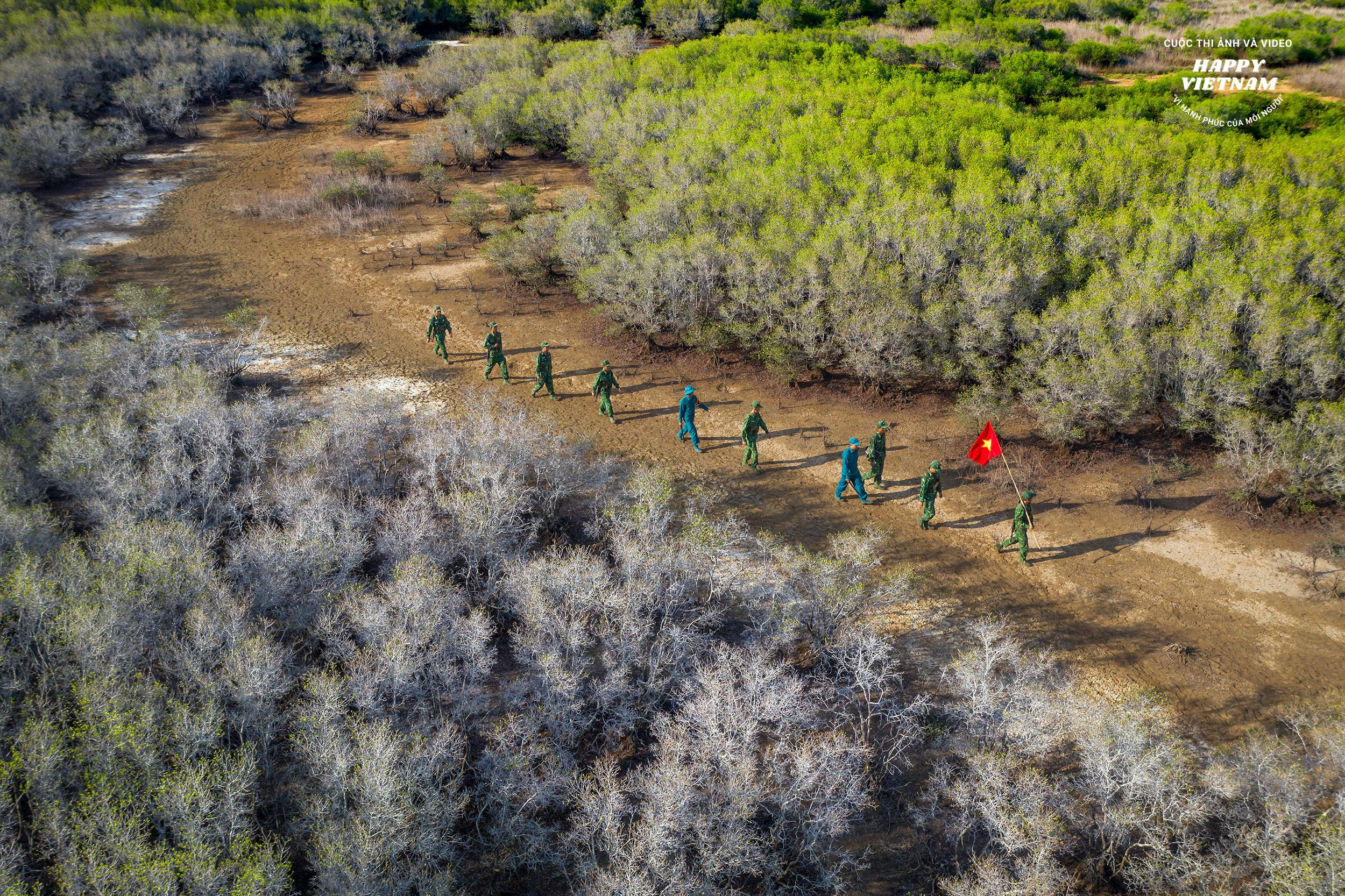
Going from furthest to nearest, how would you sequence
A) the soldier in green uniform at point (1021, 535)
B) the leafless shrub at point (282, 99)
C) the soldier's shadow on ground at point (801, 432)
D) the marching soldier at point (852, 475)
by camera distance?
1. the leafless shrub at point (282, 99)
2. the soldier's shadow on ground at point (801, 432)
3. the marching soldier at point (852, 475)
4. the soldier in green uniform at point (1021, 535)

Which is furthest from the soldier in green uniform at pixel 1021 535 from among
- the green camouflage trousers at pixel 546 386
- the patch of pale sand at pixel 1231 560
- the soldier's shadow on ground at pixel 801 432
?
the green camouflage trousers at pixel 546 386

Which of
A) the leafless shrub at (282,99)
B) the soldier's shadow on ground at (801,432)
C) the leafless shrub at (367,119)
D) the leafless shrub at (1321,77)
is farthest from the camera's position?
the leafless shrub at (282,99)

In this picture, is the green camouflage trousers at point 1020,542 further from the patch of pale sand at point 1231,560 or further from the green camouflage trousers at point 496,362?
the green camouflage trousers at point 496,362

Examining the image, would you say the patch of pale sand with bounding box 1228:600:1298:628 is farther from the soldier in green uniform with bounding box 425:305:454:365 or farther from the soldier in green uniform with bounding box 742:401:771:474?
the soldier in green uniform with bounding box 425:305:454:365

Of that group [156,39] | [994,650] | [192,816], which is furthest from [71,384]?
[156,39]

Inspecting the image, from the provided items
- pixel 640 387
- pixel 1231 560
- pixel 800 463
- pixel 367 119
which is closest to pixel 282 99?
pixel 367 119

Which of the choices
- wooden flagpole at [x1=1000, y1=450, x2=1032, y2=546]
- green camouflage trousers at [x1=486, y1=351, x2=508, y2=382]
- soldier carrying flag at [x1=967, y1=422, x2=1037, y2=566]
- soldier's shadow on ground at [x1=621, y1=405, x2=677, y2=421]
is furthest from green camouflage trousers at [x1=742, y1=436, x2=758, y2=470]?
green camouflage trousers at [x1=486, y1=351, x2=508, y2=382]

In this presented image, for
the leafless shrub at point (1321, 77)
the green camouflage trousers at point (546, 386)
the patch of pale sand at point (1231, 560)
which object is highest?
the leafless shrub at point (1321, 77)
